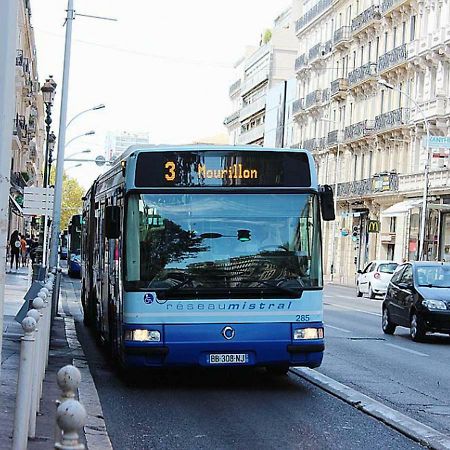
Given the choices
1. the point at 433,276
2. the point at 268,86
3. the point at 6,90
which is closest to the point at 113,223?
the point at 6,90

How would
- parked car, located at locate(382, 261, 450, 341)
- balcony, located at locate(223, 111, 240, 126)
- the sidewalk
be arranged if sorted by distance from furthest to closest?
balcony, located at locate(223, 111, 240, 126)
parked car, located at locate(382, 261, 450, 341)
the sidewalk

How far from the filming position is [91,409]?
35.9 feet

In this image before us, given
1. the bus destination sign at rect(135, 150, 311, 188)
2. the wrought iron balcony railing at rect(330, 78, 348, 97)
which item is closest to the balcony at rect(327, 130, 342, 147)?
the wrought iron balcony railing at rect(330, 78, 348, 97)

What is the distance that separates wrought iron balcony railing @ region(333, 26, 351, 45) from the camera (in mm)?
77625

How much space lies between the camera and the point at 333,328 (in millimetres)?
24156

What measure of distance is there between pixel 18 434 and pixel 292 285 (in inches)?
234

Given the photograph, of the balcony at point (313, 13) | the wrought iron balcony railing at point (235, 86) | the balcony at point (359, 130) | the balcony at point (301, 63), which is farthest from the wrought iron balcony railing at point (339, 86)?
the wrought iron balcony railing at point (235, 86)

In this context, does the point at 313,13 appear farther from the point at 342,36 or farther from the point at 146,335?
the point at 146,335

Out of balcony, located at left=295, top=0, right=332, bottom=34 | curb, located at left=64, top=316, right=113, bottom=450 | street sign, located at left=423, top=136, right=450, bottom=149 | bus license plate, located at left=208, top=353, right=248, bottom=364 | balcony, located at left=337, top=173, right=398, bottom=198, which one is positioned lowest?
curb, located at left=64, top=316, right=113, bottom=450

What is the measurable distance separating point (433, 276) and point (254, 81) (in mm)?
93637

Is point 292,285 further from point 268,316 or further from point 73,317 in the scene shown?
point 73,317

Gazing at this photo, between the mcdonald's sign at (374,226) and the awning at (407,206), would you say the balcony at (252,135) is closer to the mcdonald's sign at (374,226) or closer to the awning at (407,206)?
the mcdonald's sign at (374,226)

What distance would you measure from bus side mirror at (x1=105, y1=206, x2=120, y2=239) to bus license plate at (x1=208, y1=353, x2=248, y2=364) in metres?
1.79

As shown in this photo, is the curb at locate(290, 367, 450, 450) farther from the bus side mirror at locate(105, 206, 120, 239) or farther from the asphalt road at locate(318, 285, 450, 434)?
the bus side mirror at locate(105, 206, 120, 239)
